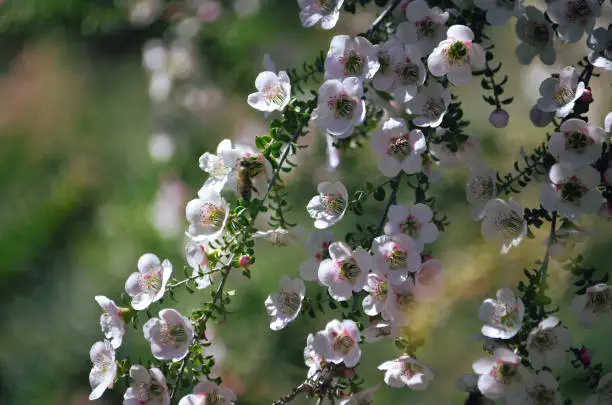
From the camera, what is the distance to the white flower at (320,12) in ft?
2.50

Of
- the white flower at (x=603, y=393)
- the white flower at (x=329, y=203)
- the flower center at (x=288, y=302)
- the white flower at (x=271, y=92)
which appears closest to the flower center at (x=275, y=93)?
the white flower at (x=271, y=92)

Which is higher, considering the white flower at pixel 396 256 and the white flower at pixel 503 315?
the white flower at pixel 396 256

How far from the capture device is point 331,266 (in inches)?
27.6

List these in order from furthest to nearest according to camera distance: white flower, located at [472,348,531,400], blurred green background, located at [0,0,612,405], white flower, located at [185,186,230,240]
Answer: blurred green background, located at [0,0,612,405]
white flower, located at [185,186,230,240]
white flower, located at [472,348,531,400]

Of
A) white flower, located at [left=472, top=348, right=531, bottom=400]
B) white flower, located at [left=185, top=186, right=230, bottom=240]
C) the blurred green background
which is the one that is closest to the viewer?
white flower, located at [left=472, top=348, right=531, bottom=400]

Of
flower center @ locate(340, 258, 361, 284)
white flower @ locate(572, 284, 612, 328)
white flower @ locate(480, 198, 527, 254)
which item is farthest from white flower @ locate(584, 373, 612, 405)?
flower center @ locate(340, 258, 361, 284)

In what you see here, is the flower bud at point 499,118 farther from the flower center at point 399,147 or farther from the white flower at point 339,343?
the white flower at point 339,343

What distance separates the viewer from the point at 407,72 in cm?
71

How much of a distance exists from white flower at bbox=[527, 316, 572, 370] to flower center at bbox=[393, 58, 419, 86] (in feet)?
0.87

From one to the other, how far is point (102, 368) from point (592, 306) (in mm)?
504

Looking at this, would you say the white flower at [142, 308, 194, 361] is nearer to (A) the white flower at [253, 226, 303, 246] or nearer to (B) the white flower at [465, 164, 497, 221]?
(A) the white flower at [253, 226, 303, 246]

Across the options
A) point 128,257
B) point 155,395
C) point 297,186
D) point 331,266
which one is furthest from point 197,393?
point 128,257

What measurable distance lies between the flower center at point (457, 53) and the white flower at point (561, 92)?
0.08 metres

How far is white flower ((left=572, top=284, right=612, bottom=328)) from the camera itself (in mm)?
684
